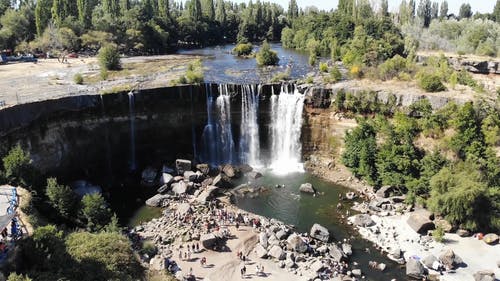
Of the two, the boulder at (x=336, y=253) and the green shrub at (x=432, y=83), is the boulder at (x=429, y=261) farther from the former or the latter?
the green shrub at (x=432, y=83)

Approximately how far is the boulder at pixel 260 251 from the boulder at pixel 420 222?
1351 cm

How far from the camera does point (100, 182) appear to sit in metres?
46.8

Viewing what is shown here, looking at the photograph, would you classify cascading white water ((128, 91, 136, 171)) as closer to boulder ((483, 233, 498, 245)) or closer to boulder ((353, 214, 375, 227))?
boulder ((353, 214, 375, 227))

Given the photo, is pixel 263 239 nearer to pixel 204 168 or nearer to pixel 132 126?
pixel 204 168

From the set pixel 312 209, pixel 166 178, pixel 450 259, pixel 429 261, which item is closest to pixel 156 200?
pixel 166 178

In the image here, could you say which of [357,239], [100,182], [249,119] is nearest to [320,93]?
[249,119]

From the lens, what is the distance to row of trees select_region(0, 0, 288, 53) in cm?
8144

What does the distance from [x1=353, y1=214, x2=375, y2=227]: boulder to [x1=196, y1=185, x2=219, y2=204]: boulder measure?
46.3 feet

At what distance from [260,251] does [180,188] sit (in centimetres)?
1382

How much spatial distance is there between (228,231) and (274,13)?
12858cm

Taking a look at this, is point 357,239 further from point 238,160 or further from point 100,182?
point 100,182

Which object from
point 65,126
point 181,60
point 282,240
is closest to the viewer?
point 282,240

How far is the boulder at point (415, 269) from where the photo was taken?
104ft

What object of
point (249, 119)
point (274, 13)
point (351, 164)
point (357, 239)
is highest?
point (274, 13)
